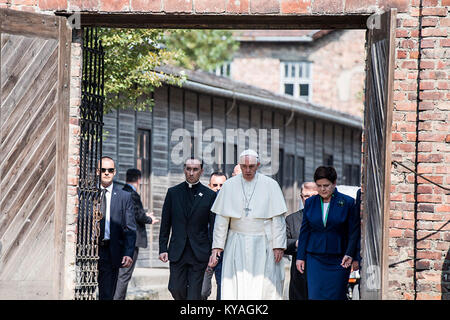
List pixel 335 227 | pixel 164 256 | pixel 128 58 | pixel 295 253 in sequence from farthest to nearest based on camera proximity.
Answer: pixel 128 58, pixel 295 253, pixel 164 256, pixel 335 227

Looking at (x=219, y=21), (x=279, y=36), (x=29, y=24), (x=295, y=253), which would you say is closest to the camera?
(x=29, y=24)

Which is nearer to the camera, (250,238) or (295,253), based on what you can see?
(250,238)

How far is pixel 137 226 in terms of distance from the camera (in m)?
14.2

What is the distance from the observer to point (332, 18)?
1011 cm

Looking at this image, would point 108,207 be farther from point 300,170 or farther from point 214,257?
point 300,170

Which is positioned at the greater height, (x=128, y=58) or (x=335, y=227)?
(x=128, y=58)

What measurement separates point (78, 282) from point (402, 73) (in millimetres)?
3781

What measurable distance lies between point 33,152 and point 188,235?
2.64 m

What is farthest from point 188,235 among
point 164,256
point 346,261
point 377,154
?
point 377,154

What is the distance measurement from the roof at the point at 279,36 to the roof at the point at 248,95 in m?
7.66

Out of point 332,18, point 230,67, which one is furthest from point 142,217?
point 230,67

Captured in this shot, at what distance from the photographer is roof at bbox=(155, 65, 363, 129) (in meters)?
22.3

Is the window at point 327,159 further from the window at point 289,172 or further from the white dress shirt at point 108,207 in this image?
the white dress shirt at point 108,207

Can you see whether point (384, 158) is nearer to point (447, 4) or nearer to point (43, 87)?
point (447, 4)
